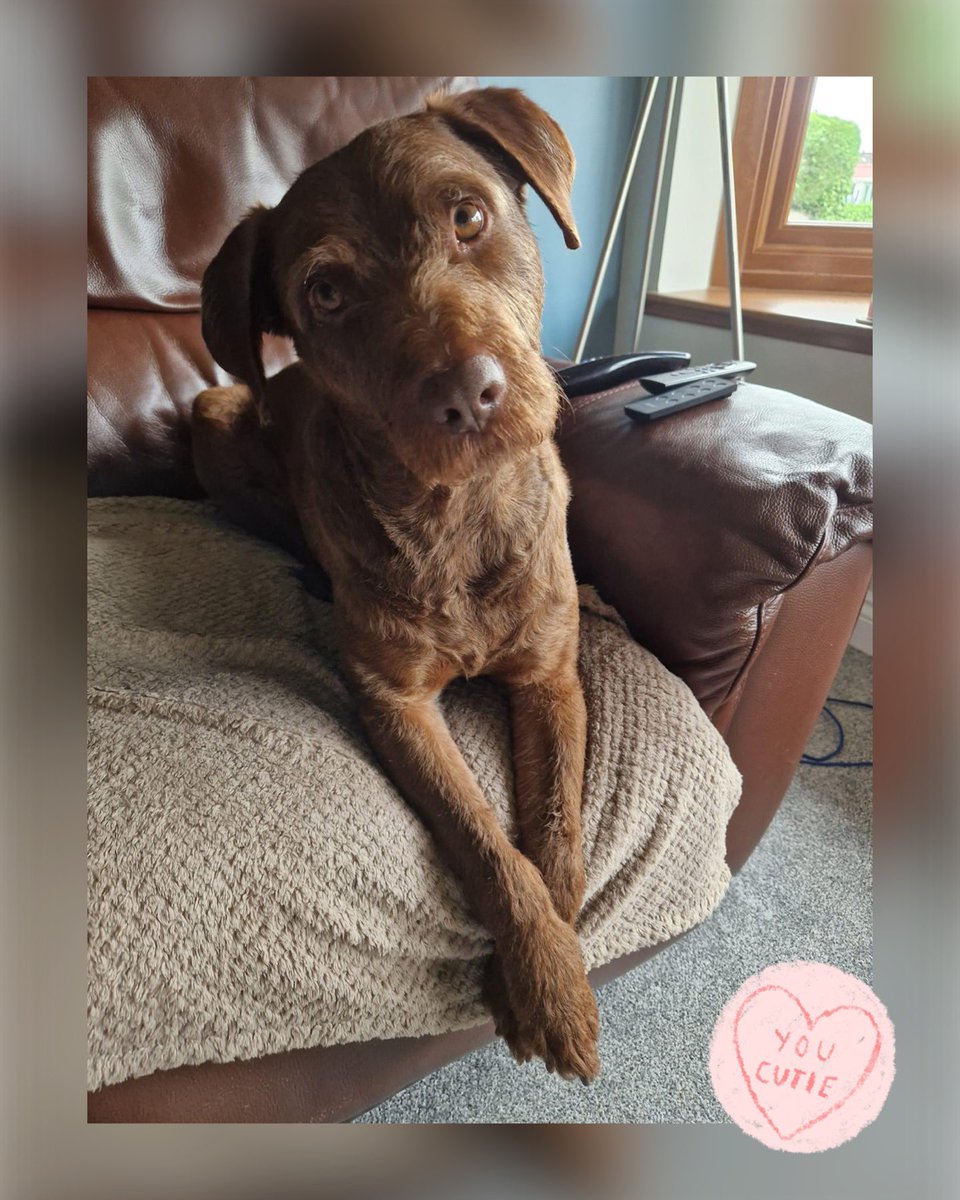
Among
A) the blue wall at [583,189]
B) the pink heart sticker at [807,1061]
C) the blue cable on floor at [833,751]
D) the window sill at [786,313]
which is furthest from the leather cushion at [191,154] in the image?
the pink heart sticker at [807,1061]

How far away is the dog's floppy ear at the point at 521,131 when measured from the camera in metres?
0.95

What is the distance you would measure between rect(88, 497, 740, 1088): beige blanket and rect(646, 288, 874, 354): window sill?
16.8 inches

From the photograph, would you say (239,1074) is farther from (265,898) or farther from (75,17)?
(75,17)

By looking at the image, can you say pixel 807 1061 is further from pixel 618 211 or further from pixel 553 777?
pixel 618 211

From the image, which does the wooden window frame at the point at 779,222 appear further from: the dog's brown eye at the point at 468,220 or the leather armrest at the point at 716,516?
the dog's brown eye at the point at 468,220

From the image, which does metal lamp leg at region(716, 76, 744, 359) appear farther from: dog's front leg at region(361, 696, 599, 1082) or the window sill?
dog's front leg at region(361, 696, 599, 1082)

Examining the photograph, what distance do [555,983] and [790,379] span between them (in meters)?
0.84

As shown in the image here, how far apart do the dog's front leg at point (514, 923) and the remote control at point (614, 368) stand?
62 centimetres

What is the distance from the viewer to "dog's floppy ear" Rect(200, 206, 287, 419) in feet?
3.36

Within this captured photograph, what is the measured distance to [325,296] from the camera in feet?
3.06

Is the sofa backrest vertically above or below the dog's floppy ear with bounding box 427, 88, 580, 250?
below

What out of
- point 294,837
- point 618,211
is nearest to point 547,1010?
point 294,837

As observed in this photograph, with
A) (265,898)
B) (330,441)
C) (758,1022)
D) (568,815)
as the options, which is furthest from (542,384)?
(758,1022)

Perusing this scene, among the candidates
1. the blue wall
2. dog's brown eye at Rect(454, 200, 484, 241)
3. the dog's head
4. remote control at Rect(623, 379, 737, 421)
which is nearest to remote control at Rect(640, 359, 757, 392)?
remote control at Rect(623, 379, 737, 421)
